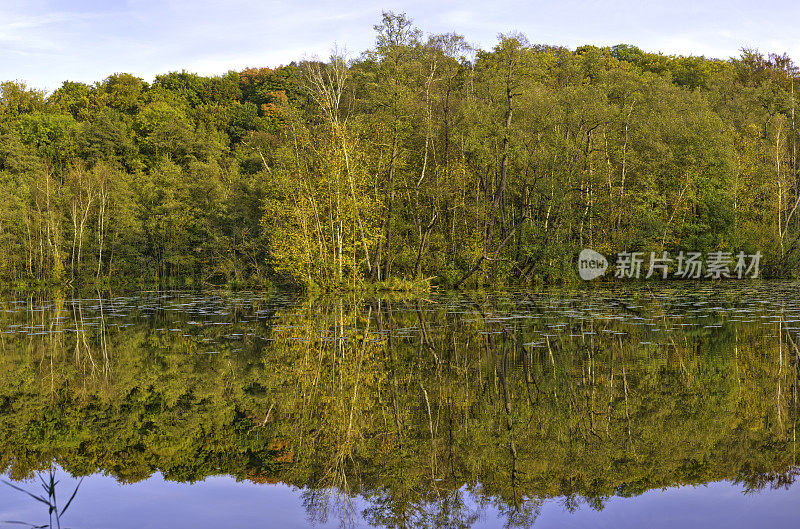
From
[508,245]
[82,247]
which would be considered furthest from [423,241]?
[82,247]

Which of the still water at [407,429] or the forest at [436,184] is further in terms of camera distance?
the forest at [436,184]

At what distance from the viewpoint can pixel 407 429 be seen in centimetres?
747

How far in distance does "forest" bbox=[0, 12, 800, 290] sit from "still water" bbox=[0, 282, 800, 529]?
16.7 m

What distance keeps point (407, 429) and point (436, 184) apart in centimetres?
2678

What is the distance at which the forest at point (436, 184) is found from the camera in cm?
3156

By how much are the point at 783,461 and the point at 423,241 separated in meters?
26.2

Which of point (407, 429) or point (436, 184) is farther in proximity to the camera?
point (436, 184)

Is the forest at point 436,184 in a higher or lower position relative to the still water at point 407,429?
higher

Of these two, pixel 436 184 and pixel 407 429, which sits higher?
pixel 436 184

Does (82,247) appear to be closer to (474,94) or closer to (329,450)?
(474,94)

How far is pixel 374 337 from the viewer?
1437 cm

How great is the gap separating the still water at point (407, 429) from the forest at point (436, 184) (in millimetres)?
16692

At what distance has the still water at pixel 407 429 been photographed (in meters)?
5.49

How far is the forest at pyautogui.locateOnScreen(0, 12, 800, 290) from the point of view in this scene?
1243 inches
